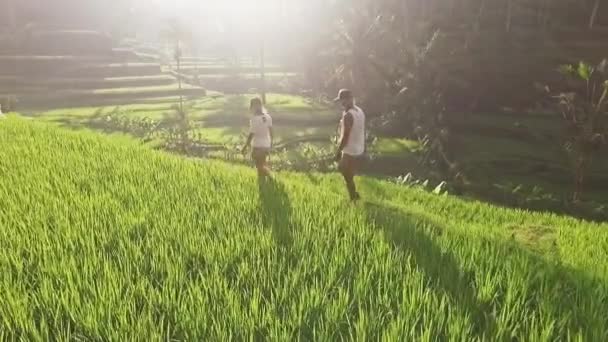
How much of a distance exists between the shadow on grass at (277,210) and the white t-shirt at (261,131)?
1.04 meters

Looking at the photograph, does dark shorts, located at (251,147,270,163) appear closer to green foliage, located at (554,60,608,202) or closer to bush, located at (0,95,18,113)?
green foliage, located at (554,60,608,202)

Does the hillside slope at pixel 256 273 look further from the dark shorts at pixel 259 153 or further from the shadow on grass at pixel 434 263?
the dark shorts at pixel 259 153

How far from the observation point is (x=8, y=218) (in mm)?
4555

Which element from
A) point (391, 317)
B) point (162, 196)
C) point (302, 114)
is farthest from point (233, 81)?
point (391, 317)

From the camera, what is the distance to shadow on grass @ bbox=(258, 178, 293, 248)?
418 cm

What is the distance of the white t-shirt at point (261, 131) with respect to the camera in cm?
784

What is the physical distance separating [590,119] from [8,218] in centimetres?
1607

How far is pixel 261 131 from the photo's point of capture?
26.0 feet

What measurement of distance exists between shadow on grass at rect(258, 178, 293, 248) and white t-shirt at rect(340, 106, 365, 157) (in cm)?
109

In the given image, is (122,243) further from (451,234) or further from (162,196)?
(451,234)

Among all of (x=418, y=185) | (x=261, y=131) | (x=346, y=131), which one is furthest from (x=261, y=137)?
(x=418, y=185)

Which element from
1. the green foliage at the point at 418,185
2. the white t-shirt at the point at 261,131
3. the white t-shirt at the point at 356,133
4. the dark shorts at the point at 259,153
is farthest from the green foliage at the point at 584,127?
the dark shorts at the point at 259,153

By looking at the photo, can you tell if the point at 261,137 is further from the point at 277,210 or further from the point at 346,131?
the point at 277,210

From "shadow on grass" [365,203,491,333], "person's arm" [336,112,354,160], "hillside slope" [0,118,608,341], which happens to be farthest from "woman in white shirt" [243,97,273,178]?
"shadow on grass" [365,203,491,333]
